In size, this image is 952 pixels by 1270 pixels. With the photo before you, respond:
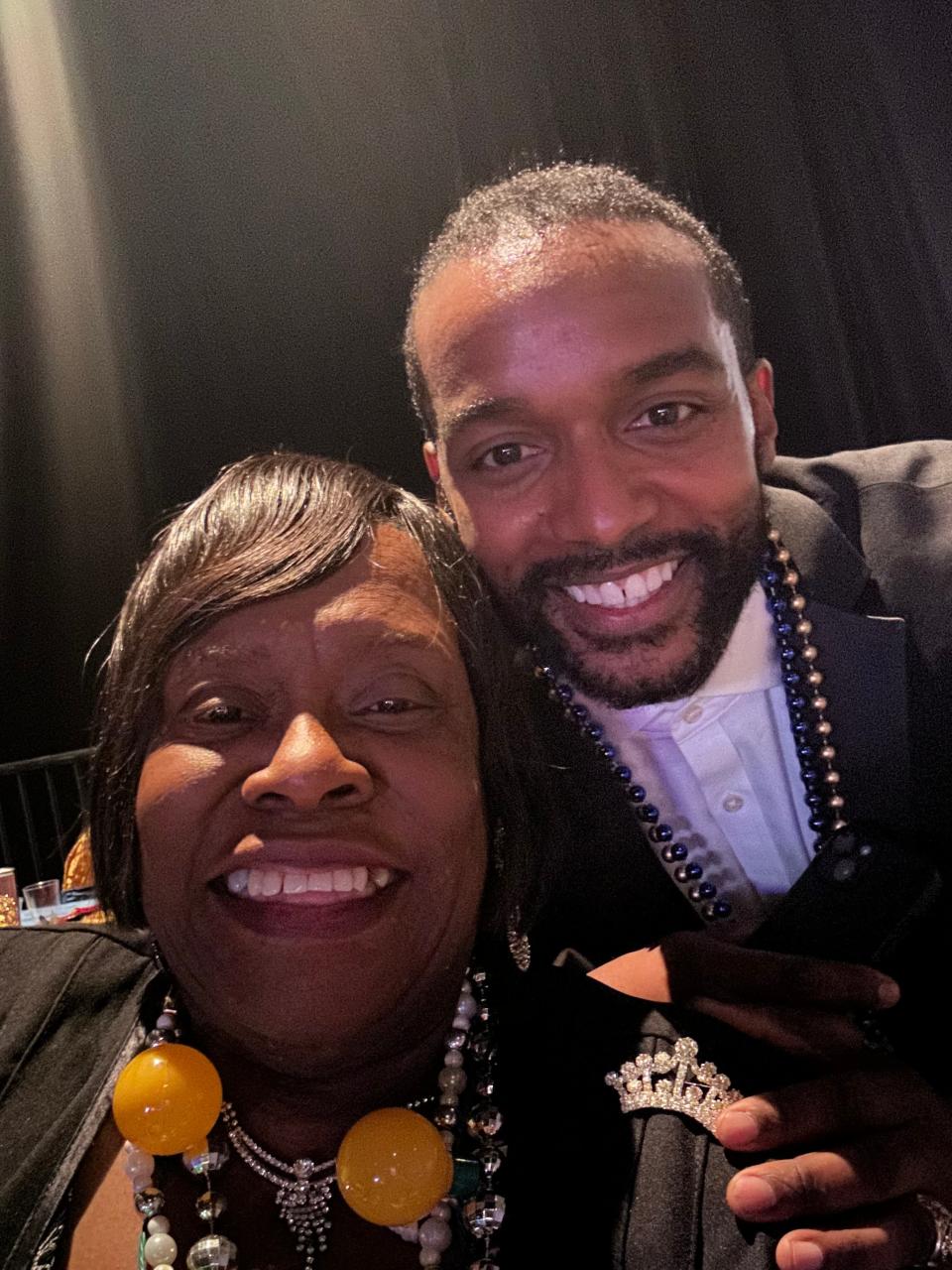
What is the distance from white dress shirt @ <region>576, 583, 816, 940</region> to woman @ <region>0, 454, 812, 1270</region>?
0.15 metres

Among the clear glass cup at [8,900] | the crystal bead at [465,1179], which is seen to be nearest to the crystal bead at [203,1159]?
the crystal bead at [465,1179]

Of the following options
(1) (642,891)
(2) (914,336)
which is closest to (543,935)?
(1) (642,891)

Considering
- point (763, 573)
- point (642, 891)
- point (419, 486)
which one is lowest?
point (642, 891)

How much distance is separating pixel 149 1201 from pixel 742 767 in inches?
27.3

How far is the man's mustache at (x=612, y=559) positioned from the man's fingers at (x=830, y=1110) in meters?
0.49

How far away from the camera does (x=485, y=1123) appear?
2.89ft

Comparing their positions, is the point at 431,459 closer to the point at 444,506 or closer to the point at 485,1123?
the point at 444,506

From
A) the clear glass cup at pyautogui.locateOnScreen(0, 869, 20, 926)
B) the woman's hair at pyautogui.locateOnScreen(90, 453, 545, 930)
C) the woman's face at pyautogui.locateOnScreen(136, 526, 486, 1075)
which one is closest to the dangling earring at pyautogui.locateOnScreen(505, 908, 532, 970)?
the woman's hair at pyautogui.locateOnScreen(90, 453, 545, 930)

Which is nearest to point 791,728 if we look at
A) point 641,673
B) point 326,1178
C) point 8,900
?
point 641,673

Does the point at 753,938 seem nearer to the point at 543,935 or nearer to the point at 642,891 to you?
the point at 642,891

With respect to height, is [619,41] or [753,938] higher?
[619,41]

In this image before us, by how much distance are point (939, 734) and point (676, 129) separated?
26.8 inches

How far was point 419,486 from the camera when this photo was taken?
1.12m

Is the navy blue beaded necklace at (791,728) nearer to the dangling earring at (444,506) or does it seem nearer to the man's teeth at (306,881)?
the dangling earring at (444,506)
